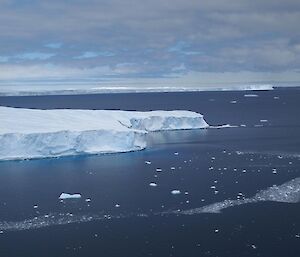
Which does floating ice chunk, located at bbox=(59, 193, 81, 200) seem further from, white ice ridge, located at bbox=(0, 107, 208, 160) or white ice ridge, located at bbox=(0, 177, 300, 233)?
white ice ridge, located at bbox=(0, 107, 208, 160)

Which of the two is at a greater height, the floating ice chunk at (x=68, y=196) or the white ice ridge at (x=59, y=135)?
the white ice ridge at (x=59, y=135)

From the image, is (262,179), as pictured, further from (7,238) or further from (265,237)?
(7,238)

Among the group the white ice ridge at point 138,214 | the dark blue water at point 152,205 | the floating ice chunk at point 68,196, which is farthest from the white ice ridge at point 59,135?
the white ice ridge at point 138,214

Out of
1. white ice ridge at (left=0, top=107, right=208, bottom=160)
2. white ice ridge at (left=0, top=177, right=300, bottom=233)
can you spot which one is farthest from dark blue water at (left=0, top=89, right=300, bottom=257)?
white ice ridge at (left=0, top=107, right=208, bottom=160)

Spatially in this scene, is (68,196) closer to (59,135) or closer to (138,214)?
(138,214)

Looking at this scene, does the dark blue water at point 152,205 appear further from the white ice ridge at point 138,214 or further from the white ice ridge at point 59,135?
the white ice ridge at point 59,135

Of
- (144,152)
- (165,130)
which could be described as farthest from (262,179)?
(165,130)
